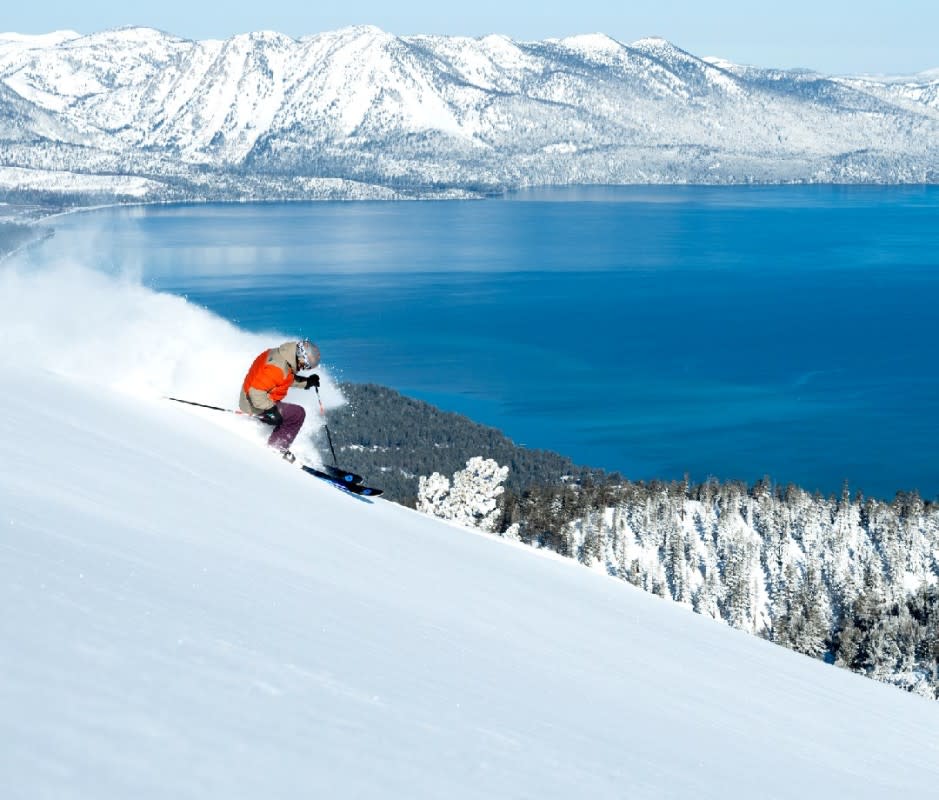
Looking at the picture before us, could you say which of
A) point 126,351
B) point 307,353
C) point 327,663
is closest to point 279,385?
point 307,353

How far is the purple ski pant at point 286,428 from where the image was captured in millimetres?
15148

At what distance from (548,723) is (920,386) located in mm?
104448

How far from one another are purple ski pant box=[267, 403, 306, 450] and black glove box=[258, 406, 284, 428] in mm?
192

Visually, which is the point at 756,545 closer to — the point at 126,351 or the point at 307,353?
the point at 126,351

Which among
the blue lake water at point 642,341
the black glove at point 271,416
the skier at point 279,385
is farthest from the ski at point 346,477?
the blue lake water at point 642,341

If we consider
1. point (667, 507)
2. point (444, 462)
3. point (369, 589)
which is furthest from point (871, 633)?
point (369, 589)

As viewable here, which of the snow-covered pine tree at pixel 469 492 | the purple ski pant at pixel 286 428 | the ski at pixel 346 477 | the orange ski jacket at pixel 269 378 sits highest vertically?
the snow-covered pine tree at pixel 469 492

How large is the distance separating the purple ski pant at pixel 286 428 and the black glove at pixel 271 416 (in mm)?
192

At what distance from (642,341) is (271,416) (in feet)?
354

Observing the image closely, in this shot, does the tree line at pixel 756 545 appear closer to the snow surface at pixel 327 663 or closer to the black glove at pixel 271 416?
the black glove at pixel 271 416

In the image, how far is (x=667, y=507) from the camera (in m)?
64.0

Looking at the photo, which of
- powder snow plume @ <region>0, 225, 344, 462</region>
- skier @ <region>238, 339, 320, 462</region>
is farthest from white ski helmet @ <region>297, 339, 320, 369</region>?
powder snow plume @ <region>0, 225, 344, 462</region>

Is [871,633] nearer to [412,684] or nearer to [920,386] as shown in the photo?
[412,684]

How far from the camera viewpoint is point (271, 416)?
14.8 m
